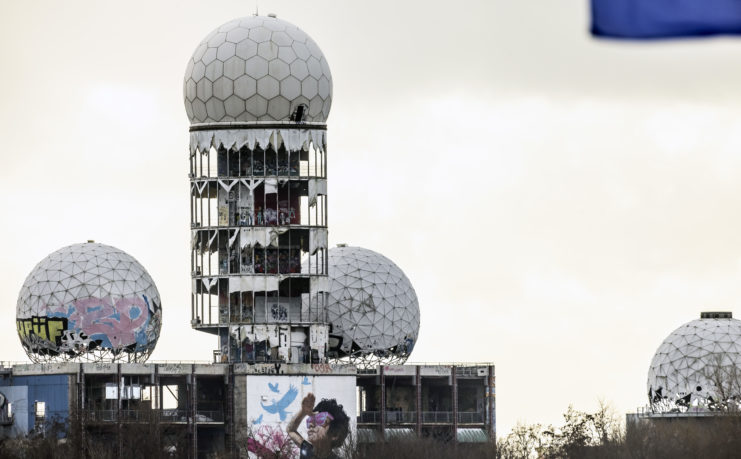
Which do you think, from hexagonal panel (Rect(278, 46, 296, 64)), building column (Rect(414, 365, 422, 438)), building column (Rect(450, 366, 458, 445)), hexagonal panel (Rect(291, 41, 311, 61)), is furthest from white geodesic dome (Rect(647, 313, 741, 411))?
hexagonal panel (Rect(278, 46, 296, 64))

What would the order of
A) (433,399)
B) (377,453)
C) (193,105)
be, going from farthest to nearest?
(433,399)
(193,105)
(377,453)

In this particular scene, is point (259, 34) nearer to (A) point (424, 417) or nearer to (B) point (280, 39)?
(B) point (280, 39)

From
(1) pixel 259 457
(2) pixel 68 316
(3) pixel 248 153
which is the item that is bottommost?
(1) pixel 259 457

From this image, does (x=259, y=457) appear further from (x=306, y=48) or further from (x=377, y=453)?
(x=306, y=48)

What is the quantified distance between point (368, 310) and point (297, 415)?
51.0 ft

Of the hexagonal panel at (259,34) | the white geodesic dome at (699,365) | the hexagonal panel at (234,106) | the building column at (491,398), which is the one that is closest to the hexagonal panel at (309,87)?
the hexagonal panel at (259,34)

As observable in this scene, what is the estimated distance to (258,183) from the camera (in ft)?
369

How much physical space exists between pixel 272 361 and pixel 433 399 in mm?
18278

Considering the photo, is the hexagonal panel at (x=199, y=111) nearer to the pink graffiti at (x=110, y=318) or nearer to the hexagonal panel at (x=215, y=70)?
the hexagonal panel at (x=215, y=70)

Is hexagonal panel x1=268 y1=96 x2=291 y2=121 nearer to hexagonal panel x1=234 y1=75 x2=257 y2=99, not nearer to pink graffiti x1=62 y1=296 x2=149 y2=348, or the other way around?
hexagonal panel x1=234 y1=75 x2=257 y2=99

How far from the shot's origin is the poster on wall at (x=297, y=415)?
111 meters

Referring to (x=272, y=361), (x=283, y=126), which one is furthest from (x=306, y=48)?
(x=272, y=361)

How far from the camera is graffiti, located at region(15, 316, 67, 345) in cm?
11419

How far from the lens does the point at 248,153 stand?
4476 inches
